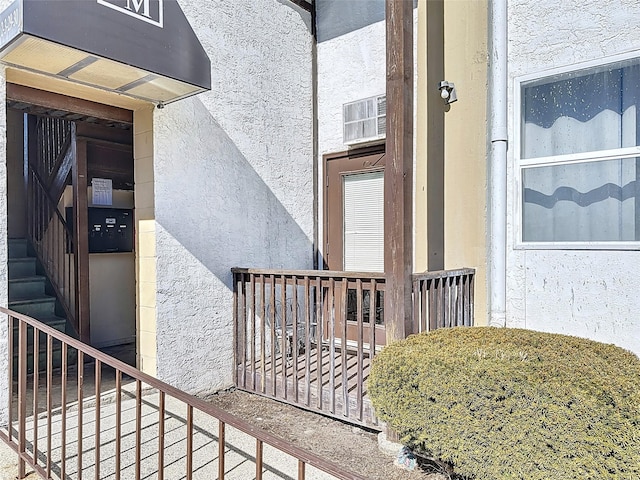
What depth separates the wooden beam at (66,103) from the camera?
3.49 meters

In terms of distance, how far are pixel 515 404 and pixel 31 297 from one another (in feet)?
16.8

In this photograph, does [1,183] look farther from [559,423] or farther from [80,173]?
[559,423]

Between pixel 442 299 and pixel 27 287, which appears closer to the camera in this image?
pixel 442 299

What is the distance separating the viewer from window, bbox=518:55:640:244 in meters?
3.52

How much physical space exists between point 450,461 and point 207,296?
2.60 metres

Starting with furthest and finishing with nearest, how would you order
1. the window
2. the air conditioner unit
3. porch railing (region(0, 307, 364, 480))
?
1. the air conditioner unit
2. the window
3. porch railing (region(0, 307, 364, 480))

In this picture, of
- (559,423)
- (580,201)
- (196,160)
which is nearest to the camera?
(559,423)

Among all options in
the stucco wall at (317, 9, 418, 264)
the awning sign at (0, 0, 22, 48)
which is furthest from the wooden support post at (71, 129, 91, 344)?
the stucco wall at (317, 9, 418, 264)

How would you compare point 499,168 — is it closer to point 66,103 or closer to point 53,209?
point 66,103

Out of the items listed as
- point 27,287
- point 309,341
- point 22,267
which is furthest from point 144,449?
point 22,267

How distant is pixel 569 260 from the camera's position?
374 centimetres

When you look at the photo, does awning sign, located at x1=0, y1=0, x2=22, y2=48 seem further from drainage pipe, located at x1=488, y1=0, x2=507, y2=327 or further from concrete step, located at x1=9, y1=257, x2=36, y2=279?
drainage pipe, located at x1=488, y1=0, x2=507, y2=327

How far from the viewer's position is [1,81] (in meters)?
3.22

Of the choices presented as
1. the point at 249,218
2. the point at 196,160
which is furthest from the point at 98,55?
the point at 249,218
